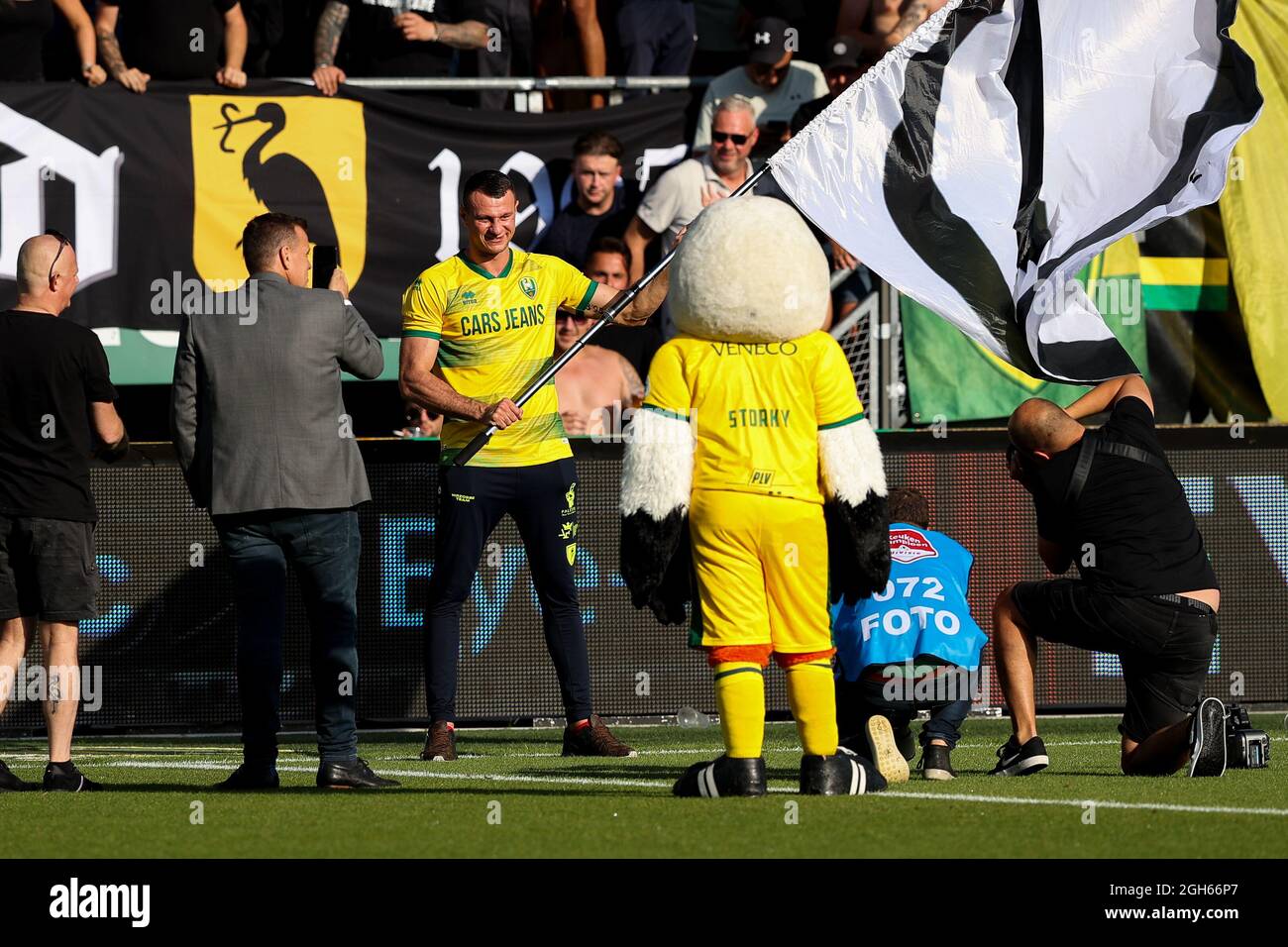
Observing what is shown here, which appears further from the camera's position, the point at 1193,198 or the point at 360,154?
the point at 360,154

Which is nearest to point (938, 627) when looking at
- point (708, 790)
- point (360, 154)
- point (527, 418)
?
point (708, 790)

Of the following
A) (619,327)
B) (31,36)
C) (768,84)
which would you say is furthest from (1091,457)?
(31,36)

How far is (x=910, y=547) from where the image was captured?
747 centimetres

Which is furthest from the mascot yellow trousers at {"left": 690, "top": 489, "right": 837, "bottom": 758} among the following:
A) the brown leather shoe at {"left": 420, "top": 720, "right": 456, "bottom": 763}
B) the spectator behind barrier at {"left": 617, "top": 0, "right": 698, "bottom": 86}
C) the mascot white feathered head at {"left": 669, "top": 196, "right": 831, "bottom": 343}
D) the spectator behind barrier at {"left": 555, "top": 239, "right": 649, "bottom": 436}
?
the spectator behind barrier at {"left": 617, "top": 0, "right": 698, "bottom": 86}

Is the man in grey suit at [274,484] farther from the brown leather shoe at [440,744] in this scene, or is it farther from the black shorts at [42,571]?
the brown leather shoe at [440,744]

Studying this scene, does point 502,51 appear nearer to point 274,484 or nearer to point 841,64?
point 841,64

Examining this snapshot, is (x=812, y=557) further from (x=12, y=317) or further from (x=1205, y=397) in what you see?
(x=1205, y=397)

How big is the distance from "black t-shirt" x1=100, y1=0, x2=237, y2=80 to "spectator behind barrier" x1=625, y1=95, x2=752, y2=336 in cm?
274

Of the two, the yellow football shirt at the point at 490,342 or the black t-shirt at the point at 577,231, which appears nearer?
the yellow football shirt at the point at 490,342

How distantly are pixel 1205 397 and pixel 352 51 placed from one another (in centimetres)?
580

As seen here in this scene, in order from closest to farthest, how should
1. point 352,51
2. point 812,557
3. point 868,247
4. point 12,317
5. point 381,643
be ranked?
point 812,557 < point 12,317 < point 868,247 < point 381,643 < point 352,51

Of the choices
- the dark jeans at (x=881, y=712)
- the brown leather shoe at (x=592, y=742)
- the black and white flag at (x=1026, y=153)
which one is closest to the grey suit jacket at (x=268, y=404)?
the brown leather shoe at (x=592, y=742)

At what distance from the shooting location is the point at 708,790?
20.1 ft
